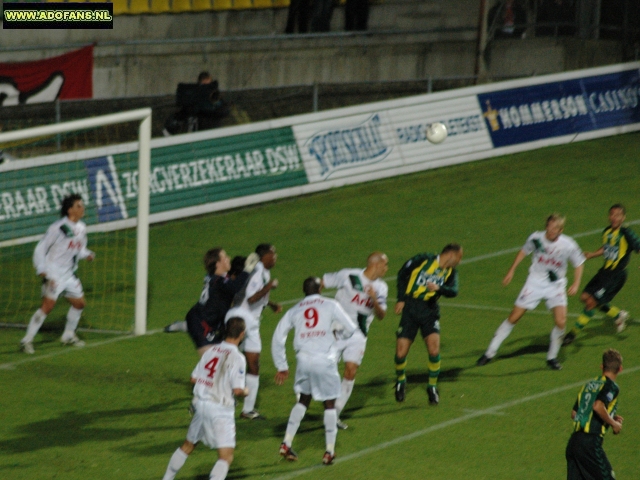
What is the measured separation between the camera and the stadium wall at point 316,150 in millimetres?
19781

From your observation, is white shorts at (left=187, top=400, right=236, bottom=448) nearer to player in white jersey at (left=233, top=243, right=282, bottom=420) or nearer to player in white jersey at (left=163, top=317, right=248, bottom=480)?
player in white jersey at (left=163, top=317, right=248, bottom=480)

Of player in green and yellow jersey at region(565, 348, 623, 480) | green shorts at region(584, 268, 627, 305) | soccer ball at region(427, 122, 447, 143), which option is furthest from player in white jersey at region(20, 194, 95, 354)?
soccer ball at region(427, 122, 447, 143)

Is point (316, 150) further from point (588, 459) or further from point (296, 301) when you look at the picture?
point (588, 459)

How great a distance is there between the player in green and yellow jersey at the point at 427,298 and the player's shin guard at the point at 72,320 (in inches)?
199

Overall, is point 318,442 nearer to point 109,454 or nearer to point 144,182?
point 109,454

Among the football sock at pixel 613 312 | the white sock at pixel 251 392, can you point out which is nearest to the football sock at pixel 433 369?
the white sock at pixel 251 392

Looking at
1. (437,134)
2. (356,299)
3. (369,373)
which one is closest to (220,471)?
(356,299)

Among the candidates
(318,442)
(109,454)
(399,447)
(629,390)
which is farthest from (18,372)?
(629,390)

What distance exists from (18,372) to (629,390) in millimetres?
7907

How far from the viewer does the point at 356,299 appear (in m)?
12.1

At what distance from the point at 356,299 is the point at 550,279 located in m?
3.44

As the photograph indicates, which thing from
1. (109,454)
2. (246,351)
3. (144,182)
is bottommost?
(109,454)

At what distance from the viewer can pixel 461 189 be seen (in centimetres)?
2378

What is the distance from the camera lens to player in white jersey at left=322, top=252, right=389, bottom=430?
1196 centimetres
